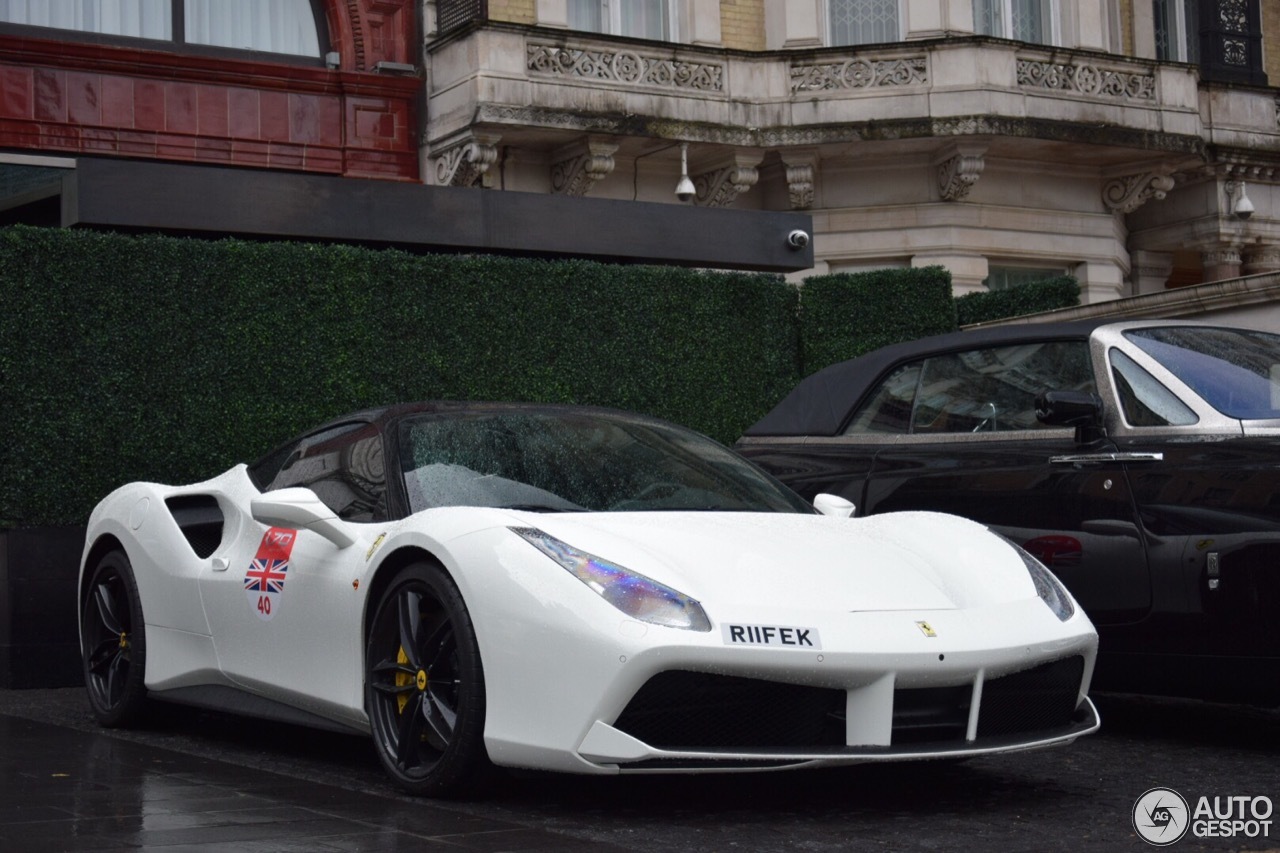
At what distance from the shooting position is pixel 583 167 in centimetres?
2094

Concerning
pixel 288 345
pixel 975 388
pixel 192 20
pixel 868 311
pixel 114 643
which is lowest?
pixel 114 643

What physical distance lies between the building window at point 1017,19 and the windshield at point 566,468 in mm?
17434

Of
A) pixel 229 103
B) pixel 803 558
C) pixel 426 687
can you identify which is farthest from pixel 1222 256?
pixel 426 687

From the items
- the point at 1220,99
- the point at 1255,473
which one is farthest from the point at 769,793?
the point at 1220,99

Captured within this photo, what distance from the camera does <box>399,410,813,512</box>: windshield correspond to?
580 centimetres

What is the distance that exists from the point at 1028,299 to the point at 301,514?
1312 cm

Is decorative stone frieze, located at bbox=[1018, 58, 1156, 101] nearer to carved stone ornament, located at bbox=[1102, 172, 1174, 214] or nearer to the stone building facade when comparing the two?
the stone building facade

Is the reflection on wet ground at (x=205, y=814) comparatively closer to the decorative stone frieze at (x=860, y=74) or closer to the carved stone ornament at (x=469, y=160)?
the carved stone ornament at (x=469, y=160)

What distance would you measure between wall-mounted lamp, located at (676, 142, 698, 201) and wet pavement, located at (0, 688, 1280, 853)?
47.7 feet

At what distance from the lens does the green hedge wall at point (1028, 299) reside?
58.5 ft

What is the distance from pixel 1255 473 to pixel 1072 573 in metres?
0.79

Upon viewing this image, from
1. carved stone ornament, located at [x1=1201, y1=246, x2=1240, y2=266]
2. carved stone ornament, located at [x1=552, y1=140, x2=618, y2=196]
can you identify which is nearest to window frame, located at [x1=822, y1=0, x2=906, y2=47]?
carved stone ornament, located at [x1=552, y1=140, x2=618, y2=196]

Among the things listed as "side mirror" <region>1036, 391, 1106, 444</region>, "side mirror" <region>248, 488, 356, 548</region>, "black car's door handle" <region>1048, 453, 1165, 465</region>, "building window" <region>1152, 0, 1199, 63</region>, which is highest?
"building window" <region>1152, 0, 1199, 63</region>

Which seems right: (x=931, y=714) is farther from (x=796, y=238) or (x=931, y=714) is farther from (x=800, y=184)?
(x=800, y=184)
